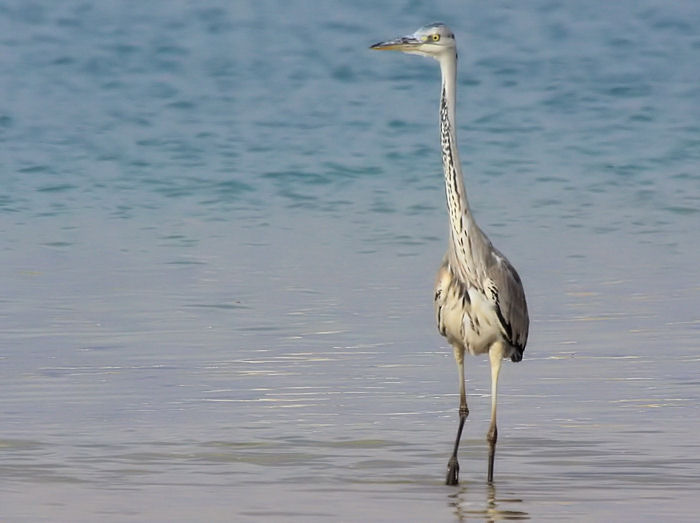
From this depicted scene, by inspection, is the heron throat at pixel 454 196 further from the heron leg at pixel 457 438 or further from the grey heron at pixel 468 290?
the heron leg at pixel 457 438

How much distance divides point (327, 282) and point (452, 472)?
586 centimetres

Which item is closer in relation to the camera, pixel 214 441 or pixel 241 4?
pixel 214 441

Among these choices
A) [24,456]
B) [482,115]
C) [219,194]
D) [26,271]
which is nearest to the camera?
[24,456]

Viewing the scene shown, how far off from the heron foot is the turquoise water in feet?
0.23

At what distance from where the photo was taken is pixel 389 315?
13.3m

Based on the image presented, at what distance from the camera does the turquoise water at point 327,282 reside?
9070 mm

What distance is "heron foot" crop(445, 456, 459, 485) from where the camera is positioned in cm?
899

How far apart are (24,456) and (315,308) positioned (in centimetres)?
443

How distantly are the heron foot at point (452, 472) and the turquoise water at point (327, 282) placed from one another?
0.23ft

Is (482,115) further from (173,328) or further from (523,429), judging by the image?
(523,429)

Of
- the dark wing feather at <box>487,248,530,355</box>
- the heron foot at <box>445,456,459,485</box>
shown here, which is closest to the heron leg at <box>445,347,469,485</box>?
the heron foot at <box>445,456,459,485</box>

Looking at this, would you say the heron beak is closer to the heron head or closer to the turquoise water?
the heron head

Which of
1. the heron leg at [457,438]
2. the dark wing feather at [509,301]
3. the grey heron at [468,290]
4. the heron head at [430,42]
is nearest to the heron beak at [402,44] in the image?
the heron head at [430,42]

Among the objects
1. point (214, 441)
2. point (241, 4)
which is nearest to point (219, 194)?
point (214, 441)
